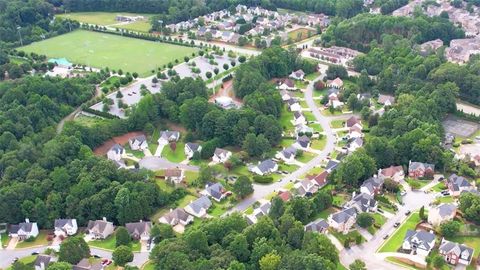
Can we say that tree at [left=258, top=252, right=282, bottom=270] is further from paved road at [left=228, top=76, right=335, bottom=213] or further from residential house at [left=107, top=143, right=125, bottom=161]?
residential house at [left=107, top=143, right=125, bottom=161]

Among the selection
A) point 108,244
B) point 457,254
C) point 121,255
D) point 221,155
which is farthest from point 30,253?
point 457,254

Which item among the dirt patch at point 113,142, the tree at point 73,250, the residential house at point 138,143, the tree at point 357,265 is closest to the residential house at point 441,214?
the tree at point 357,265

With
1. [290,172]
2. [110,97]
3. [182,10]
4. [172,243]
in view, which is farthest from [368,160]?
[182,10]

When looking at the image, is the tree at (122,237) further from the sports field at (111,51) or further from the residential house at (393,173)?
the sports field at (111,51)

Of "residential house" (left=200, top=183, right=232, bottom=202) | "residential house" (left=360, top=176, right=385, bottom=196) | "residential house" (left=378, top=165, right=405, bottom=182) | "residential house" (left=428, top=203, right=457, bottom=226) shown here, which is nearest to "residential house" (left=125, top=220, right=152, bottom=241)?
"residential house" (left=200, top=183, right=232, bottom=202)

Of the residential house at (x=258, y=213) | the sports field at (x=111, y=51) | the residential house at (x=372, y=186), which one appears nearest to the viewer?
the residential house at (x=258, y=213)

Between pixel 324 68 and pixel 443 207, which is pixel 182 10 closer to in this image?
pixel 324 68
